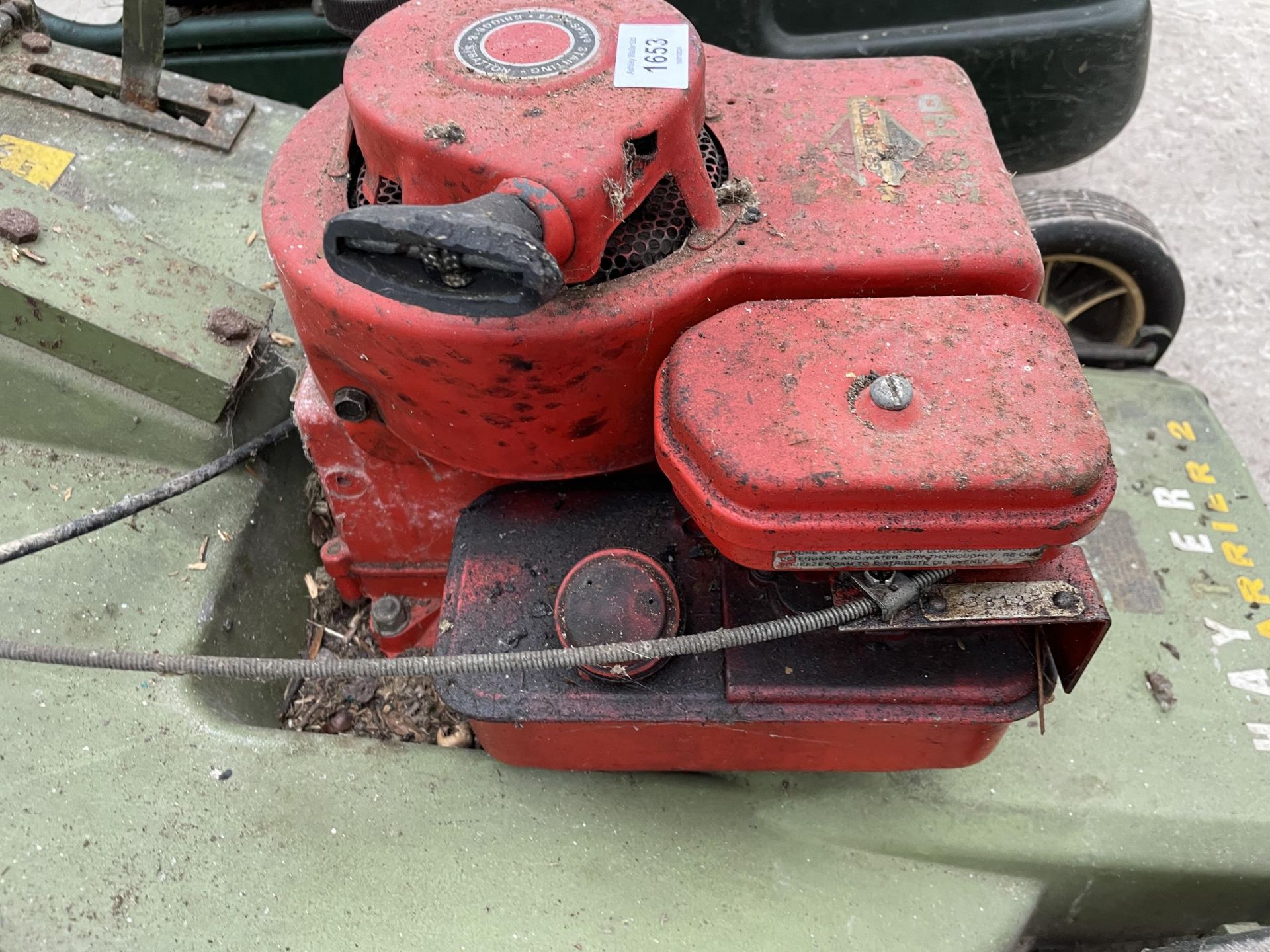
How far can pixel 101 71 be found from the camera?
1802 mm

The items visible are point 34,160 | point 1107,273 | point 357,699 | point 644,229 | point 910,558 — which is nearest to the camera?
point 910,558

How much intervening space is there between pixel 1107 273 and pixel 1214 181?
1.50m

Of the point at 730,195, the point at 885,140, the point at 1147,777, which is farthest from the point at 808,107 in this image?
the point at 1147,777

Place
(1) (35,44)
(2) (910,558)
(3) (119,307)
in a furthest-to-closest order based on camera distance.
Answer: (1) (35,44), (3) (119,307), (2) (910,558)

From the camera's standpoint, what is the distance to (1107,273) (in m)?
2.03

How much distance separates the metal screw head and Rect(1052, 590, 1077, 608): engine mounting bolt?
1638mm

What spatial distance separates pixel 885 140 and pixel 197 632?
108 centimetres

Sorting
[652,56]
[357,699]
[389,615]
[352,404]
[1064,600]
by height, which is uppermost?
[652,56]

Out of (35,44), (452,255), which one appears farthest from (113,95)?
(452,255)

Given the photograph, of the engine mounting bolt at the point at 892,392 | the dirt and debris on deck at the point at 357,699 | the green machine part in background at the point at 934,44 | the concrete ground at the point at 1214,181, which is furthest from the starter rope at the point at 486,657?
the concrete ground at the point at 1214,181

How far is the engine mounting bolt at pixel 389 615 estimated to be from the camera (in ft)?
4.87

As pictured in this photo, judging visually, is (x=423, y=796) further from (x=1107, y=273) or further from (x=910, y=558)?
(x=1107, y=273)

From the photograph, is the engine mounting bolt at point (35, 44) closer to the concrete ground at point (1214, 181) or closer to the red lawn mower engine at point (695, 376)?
the red lawn mower engine at point (695, 376)

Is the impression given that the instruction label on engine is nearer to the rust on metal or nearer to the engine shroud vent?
the engine shroud vent
